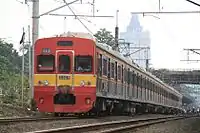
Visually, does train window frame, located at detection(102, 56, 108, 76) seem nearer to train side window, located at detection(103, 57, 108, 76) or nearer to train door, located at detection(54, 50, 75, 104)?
train side window, located at detection(103, 57, 108, 76)

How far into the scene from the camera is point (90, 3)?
989 inches

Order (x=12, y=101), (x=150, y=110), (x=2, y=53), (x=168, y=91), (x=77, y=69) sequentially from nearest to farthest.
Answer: (x=77, y=69)
(x=12, y=101)
(x=150, y=110)
(x=168, y=91)
(x=2, y=53)

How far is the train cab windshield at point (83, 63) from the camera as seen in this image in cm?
1816

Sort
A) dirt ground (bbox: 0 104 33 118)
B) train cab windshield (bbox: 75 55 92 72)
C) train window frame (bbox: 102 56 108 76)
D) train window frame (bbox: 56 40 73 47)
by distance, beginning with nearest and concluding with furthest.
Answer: train cab windshield (bbox: 75 55 92 72)
train window frame (bbox: 56 40 73 47)
train window frame (bbox: 102 56 108 76)
dirt ground (bbox: 0 104 33 118)

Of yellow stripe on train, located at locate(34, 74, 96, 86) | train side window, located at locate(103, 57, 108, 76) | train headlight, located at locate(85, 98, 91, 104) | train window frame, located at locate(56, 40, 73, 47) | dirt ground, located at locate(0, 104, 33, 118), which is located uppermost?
train window frame, located at locate(56, 40, 73, 47)

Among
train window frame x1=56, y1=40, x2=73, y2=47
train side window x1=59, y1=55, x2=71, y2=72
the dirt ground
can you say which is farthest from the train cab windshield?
the dirt ground

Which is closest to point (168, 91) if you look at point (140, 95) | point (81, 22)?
point (140, 95)

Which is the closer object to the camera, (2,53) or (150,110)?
(150,110)

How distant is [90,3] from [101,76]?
23.5 feet

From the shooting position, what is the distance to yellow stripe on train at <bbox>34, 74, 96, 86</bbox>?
18.0m

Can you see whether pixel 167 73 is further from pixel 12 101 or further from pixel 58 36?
pixel 58 36

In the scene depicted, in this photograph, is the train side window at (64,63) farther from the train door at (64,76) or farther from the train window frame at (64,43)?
the train window frame at (64,43)

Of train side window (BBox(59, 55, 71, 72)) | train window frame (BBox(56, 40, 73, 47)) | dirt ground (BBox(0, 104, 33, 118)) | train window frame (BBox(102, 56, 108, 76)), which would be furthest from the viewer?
dirt ground (BBox(0, 104, 33, 118))

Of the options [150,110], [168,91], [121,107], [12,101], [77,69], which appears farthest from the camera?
[168,91]
